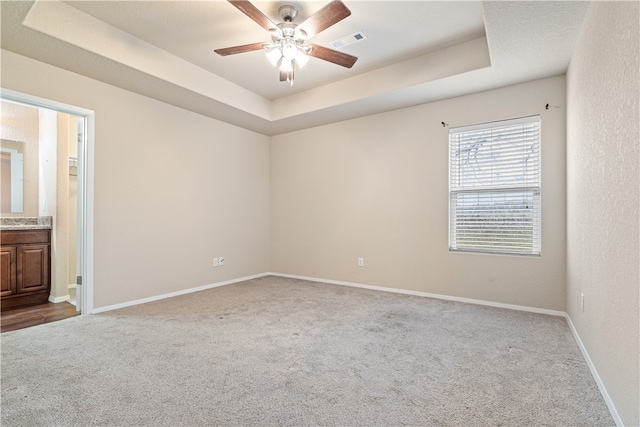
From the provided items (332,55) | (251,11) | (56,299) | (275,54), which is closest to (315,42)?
(332,55)

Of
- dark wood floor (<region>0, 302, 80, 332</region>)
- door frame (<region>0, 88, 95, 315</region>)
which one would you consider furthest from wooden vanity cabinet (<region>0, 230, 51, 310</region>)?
door frame (<region>0, 88, 95, 315</region>)

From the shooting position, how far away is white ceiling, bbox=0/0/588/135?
242 centimetres

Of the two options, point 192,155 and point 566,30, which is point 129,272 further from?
point 566,30

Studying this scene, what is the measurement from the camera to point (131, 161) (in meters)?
3.58

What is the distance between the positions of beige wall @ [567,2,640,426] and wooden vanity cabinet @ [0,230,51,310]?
533cm

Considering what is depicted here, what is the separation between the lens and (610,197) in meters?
1.66

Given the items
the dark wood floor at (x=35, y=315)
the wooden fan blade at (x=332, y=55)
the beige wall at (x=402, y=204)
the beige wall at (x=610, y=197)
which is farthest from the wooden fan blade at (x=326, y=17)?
the dark wood floor at (x=35, y=315)

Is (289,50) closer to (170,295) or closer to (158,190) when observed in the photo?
(158,190)

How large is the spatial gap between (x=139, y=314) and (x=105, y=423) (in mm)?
1870

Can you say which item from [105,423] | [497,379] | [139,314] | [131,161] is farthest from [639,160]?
[131,161]

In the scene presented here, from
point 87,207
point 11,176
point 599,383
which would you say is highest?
point 11,176

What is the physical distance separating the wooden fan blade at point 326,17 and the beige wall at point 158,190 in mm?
2410

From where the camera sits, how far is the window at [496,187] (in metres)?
3.35

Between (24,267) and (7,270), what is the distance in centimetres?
16
